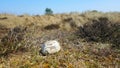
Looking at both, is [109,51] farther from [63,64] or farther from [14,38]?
[14,38]

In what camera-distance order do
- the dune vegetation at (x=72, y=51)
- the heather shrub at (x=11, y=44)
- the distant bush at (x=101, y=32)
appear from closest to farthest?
the dune vegetation at (x=72, y=51) < the heather shrub at (x=11, y=44) < the distant bush at (x=101, y=32)

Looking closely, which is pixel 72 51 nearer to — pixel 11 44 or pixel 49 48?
pixel 49 48

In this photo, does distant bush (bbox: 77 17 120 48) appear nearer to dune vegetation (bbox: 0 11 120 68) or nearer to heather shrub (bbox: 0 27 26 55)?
dune vegetation (bbox: 0 11 120 68)

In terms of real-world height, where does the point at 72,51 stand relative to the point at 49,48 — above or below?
below

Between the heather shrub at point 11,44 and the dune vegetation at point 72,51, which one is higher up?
the heather shrub at point 11,44

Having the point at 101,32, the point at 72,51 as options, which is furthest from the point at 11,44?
the point at 101,32

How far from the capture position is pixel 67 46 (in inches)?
407

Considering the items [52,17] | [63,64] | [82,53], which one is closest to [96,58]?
[82,53]

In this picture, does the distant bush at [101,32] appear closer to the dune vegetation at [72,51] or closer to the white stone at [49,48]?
the dune vegetation at [72,51]

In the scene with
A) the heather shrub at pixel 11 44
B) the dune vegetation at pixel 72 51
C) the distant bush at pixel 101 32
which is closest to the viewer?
the dune vegetation at pixel 72 51

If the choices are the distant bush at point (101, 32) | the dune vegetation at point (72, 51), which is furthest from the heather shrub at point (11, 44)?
the distant bush at point (101, 32)

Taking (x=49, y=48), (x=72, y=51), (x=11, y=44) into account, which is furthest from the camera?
(x=72, y=51)

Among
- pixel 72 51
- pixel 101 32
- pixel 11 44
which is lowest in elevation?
pixel 72 51

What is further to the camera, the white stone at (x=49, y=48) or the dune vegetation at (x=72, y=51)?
the white stone at (x=49, y=48)
